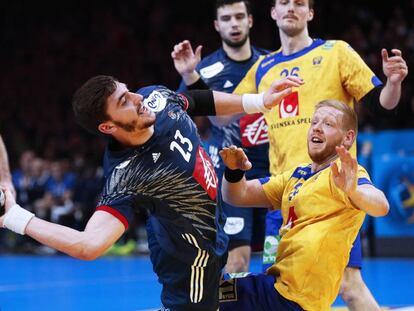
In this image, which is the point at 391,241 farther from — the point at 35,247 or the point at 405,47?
the point at 35,247

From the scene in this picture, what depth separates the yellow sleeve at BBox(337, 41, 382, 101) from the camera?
5191 mm

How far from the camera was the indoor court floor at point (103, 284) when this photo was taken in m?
8.38

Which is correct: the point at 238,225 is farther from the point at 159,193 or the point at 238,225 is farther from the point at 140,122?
the point at 140,122

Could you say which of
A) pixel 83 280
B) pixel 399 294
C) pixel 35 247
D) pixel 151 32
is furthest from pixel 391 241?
pixel 151 32

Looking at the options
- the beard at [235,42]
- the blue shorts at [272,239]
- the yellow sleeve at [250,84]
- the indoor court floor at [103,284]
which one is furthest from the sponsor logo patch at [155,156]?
the indoor court floor at [103,284]

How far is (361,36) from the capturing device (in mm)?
16172

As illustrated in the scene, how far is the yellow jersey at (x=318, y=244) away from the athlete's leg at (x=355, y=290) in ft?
1.82

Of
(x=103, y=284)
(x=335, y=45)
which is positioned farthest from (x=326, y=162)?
(x=103, y=284)

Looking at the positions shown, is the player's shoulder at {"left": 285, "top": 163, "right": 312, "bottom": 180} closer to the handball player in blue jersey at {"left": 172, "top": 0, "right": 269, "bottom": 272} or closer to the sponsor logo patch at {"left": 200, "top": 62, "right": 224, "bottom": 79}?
the handball player in blue jersey at {"left": 172, "top": 0, "right": 269, "bottom": 272}

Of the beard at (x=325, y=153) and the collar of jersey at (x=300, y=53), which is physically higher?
the collar of jersey at (x=300, y=53)

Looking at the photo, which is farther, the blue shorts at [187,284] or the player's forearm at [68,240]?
the blue shorts at [187,284]

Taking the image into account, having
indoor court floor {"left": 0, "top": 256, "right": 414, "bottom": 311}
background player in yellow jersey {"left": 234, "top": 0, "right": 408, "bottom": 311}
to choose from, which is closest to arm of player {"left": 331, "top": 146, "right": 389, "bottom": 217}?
background player in yellow jersey {"left": 234, "top": 0, "right": 408, "bottom": 311}

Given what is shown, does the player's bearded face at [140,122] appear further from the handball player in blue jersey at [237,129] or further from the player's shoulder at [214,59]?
the player's shoulder at [214,59]

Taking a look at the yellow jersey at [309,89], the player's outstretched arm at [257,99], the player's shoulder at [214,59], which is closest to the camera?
the player's outstretched arm at [257,99]
